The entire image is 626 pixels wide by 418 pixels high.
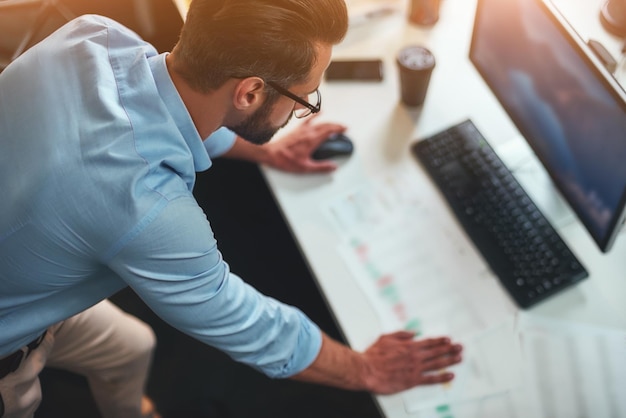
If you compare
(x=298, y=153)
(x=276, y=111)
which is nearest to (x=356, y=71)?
(x=298, y=153)

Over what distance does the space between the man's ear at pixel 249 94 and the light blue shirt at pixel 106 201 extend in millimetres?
90

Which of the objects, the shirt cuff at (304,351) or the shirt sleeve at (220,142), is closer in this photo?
the shirt cuff at (304,351)

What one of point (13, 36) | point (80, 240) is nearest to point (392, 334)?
point (80, 240)

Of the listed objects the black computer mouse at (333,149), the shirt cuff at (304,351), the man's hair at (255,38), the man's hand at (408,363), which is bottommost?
the man's hand at (408,363)

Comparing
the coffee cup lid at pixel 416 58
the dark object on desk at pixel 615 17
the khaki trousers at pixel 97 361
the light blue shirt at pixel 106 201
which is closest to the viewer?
the light blue shirt at pixel 106 201

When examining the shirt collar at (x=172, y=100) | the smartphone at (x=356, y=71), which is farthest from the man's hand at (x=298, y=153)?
the shirt collar at (x=172, y=100)

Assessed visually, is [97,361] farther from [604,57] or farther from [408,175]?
[604,57]

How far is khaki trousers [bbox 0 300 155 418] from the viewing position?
1186mm

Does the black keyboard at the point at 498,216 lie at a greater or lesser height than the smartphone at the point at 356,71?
lesser

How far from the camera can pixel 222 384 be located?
167 cm

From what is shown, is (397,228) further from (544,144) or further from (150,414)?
(150,414)

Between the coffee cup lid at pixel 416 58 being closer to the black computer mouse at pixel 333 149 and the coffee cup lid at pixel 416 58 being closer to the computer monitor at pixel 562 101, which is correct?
the computer monitor at pixel 562 101

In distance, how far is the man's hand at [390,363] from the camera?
1.05 metres

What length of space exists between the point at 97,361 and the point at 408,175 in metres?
0.82
